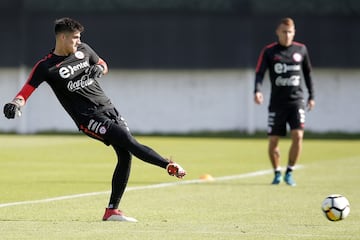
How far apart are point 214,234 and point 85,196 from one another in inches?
176

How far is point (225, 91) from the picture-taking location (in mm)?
33188

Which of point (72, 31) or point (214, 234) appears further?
point (72, 31)

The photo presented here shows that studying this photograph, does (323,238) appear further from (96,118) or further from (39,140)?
(39,140)

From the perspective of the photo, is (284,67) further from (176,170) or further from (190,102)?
(190,102)

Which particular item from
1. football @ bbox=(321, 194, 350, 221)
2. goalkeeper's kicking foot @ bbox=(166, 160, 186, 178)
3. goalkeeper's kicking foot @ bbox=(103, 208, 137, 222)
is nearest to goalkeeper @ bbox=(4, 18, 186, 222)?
goalkeeper's kicking foot @ bbox=(103, 208, 137, 222)

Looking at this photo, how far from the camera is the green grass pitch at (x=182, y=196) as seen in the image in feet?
33.7

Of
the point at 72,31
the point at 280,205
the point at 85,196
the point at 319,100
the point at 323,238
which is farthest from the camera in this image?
the point at 319,100

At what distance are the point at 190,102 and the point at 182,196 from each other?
63.4ft

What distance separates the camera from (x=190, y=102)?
33.4 m

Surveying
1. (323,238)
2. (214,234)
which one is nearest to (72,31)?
(214,234)

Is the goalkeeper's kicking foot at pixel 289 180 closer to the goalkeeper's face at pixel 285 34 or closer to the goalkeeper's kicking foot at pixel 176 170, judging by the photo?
the goalkeeper's face at pixel 285 34

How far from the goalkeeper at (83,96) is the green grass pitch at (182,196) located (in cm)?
68

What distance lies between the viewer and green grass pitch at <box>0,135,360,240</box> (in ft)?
33.7

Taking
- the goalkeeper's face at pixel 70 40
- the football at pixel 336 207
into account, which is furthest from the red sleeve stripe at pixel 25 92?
the football at pixel 336 207
